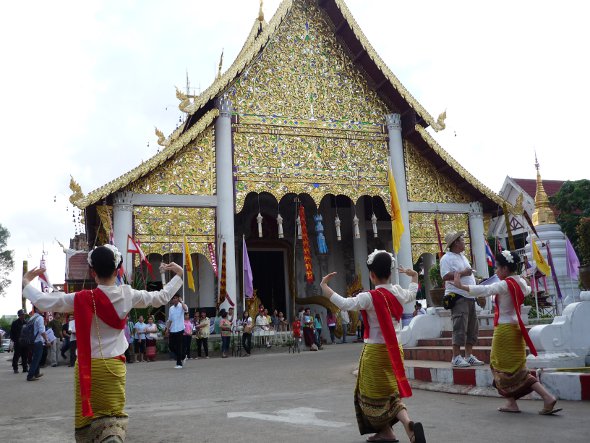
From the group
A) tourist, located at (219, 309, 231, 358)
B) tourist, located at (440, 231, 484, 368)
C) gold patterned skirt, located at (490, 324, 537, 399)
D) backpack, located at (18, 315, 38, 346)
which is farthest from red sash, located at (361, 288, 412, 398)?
tourist, located at (219, 309, 231, 358)

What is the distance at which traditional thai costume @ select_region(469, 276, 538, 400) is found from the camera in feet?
14.8

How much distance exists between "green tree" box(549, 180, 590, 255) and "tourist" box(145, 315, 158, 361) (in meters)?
15.2

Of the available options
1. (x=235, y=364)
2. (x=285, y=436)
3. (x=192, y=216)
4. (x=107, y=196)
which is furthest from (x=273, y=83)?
(x=285, y=436)

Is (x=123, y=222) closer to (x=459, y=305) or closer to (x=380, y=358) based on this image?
(x=459, y=305)

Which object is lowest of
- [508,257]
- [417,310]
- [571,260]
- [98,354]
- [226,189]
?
[98,354]

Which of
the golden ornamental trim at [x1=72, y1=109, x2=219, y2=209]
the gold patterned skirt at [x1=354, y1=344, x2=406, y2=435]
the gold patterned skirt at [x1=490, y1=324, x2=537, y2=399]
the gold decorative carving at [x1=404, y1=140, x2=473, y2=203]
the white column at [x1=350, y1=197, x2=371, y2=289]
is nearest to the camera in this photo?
the gold patterned skirt at [x1=354, y1=344, x2=406, y2=435]

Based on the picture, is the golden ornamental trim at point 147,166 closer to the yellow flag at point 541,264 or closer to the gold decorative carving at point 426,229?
the gold decorative carving at point 426,229

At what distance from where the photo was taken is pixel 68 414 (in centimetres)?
543

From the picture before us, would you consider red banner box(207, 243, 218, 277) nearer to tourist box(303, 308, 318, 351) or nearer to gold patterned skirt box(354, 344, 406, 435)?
tourist box(303, 308, 318, 351)

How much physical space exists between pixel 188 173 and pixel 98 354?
11373 millimetres

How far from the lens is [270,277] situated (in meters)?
18.5

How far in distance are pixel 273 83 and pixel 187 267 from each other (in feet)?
16.8

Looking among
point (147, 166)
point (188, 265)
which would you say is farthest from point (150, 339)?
point (147, 166)

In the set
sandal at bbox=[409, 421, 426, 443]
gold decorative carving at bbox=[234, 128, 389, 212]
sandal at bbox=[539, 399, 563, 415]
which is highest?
gold decorative carving at bbox=[234, 128, 389, 212]
